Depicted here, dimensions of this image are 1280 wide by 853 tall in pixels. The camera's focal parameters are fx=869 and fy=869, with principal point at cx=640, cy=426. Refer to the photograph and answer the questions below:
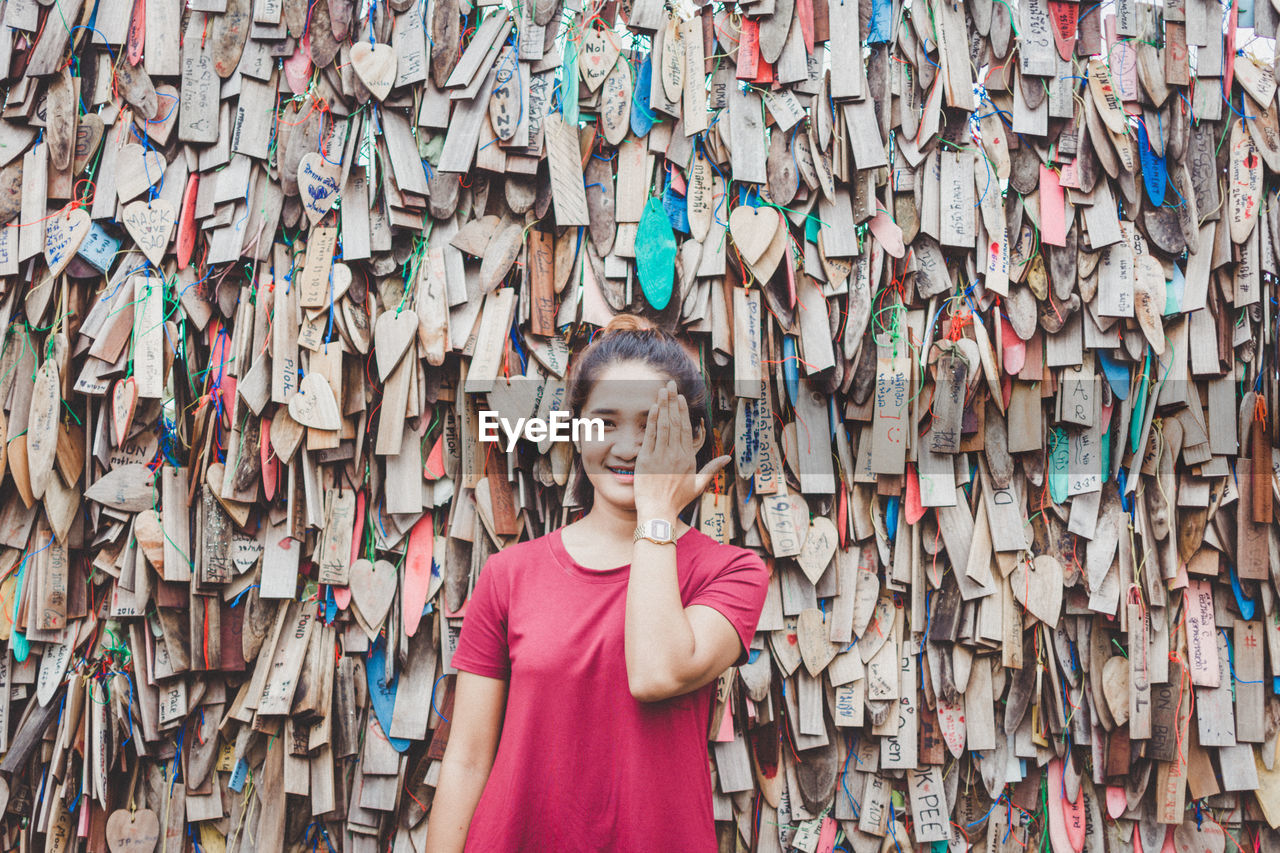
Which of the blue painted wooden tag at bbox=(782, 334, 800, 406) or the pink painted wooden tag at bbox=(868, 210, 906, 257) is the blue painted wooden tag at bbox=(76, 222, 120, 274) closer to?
the blue painted wooden tag at bbox=(782, 334, 800, 406)

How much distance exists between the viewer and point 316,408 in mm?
1682

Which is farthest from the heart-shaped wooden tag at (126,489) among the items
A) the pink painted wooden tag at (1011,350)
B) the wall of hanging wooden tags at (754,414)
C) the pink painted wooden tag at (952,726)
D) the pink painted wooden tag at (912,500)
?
the pink painted wooden tag at (1011,350)

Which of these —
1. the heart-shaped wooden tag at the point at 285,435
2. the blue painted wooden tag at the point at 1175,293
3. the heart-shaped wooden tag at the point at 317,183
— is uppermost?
the heart-shaped wooden tag at the point at 317,183

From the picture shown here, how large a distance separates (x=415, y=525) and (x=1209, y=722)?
5.29ft

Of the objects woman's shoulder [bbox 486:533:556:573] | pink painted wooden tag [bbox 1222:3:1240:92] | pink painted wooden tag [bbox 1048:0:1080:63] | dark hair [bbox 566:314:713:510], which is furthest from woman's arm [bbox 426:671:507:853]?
pink painted wooden tag [bbox 1222:3:1240:92]

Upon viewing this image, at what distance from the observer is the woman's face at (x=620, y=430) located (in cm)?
124

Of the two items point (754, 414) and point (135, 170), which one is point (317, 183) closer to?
point (135, 170)

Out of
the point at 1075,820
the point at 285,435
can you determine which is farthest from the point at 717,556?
the point at 1075,820

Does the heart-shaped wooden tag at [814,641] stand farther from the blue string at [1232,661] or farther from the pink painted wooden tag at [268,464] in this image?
the pink painted wooden tag at [268,464]

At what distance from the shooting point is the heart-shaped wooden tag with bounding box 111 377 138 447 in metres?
1.72

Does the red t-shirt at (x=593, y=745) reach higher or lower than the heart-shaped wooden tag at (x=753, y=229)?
lower

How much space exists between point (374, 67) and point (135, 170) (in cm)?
54

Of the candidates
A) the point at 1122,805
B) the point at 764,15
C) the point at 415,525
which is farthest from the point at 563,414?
the point at 1122,805

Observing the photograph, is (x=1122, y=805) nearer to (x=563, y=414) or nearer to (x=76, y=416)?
(x=563, y=414)
